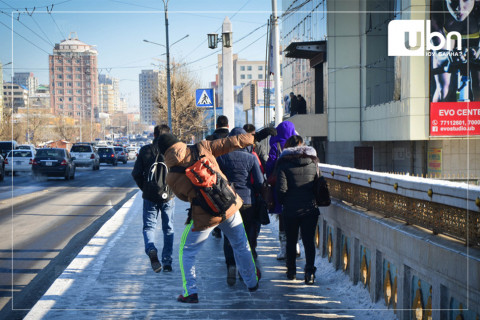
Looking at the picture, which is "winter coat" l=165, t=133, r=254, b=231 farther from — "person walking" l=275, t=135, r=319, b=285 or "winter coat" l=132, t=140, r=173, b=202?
"winter coat" l=132, t=140, r=173, b=202

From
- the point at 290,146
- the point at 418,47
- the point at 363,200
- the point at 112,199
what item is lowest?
the point at 112,199

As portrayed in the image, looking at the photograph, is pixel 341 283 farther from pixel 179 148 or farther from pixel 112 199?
pixel 112 199

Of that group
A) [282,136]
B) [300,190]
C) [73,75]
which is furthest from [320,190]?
[73,75]

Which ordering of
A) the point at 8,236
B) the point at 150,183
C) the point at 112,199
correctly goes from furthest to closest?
the point at 112,199 < the point at 8,236 < the point at 150,183

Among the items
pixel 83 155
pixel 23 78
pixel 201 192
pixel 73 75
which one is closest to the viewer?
pixel 201 192

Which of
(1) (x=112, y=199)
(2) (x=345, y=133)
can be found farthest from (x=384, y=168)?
(1) (x=112, y=199)

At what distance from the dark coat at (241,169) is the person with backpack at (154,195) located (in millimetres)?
1078

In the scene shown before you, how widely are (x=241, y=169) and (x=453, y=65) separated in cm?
1589

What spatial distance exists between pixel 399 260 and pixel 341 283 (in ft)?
5.75

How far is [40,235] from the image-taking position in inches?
454

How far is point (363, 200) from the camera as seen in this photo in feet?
22.0

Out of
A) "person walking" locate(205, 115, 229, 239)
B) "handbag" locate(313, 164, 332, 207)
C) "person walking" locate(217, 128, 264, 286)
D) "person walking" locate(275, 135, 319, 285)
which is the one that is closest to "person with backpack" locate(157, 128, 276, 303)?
"person walking" locate(217, 128, 264, 286)

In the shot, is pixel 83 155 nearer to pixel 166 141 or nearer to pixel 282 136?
pixel 282 136

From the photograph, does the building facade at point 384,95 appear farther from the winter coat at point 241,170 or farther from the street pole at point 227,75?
the winter coat at point 241,170
